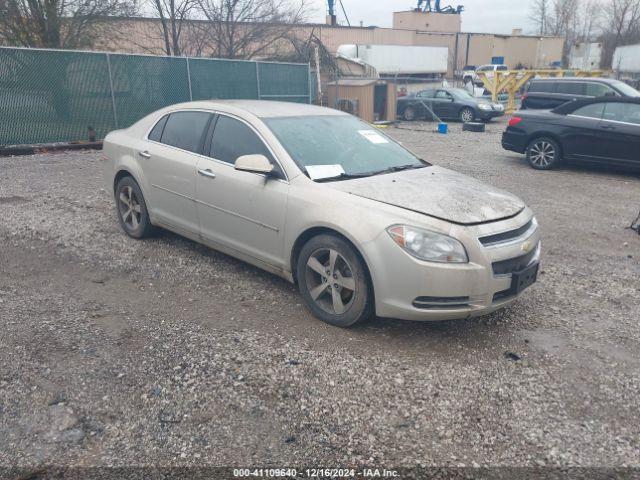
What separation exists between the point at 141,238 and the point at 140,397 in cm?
302

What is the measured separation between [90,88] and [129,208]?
8055mm

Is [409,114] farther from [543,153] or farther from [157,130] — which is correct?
[157,130]

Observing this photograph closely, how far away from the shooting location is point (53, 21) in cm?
1477

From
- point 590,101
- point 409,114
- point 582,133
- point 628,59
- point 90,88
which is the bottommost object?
point 409,114

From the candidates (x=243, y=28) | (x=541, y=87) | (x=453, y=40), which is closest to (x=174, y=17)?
(x=243, y=28)

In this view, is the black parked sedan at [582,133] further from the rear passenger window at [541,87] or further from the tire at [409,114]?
the tire at [409,114]

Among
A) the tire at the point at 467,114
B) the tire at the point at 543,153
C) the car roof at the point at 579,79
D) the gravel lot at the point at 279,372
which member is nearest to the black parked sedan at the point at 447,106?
the tire at the point at 467,114

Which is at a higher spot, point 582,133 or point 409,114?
point 582,133

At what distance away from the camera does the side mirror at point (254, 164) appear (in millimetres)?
4023

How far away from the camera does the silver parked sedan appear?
3.46m

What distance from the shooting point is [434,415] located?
2932mm

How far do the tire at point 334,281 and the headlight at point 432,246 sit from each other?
0.37 m

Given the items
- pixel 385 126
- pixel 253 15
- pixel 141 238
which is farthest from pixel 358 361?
pixel 253 15

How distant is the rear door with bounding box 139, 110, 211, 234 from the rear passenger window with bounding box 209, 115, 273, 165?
0.21 m
